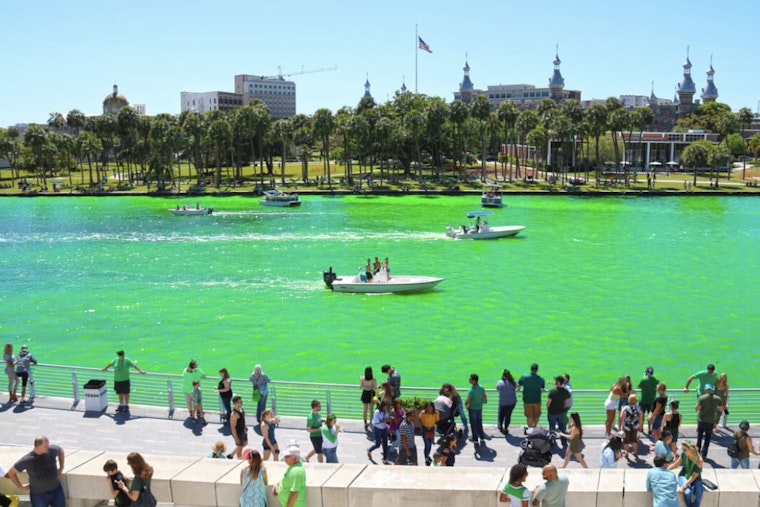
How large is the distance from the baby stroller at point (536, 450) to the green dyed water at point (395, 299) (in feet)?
38.4

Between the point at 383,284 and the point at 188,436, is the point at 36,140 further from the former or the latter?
the point at 188,436

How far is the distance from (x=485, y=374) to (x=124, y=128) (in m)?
109

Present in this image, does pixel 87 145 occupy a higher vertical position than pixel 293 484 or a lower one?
higher

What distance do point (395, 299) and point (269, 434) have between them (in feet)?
77.4

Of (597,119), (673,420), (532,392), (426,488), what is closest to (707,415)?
(673,420)

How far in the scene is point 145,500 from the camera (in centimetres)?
955

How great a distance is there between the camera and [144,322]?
111ft

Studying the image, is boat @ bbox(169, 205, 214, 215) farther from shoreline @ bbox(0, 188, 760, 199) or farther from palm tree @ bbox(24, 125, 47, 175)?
palm tree @ bbox(24, 125, 47, 175)

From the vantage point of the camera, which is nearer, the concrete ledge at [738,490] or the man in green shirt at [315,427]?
the concrete ledge at [738,490]

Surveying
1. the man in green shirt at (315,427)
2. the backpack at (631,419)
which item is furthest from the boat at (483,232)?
the man in green shirt at (315,427)

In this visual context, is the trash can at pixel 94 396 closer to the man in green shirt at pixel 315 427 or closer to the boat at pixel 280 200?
the man in green shirt at pixel 315 427

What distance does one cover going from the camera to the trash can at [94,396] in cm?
1714

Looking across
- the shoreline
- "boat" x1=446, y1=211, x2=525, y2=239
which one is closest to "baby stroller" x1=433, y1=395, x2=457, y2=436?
"boat" x1=446, y1=211, x2=525, y2=239

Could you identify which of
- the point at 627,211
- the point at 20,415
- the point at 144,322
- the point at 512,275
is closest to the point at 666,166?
the point at 627,211
